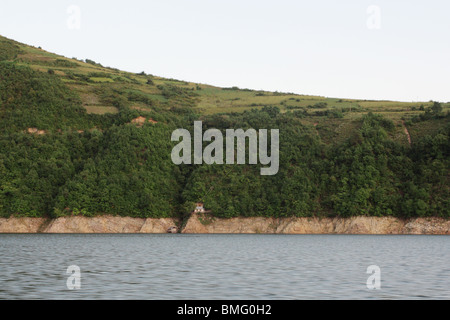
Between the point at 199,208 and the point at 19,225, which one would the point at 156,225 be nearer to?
the point at 199,208

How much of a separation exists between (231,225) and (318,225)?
1541 cm

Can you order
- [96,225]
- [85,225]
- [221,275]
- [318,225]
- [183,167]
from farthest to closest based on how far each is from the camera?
[183,167] < [318,225] < [96,225] < [85,225] < [221,275]

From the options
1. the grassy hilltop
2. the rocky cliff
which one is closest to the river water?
the rocky cliff

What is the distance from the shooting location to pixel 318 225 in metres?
100

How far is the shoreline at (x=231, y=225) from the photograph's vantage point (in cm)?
9500

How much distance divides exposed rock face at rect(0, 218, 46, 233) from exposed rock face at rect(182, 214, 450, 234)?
84.5ft

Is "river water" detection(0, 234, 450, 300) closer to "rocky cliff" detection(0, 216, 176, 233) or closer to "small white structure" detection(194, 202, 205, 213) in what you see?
"rocky cliff" detection(0, 216, 176, 233)

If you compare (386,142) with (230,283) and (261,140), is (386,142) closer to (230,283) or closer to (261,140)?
(261,140)

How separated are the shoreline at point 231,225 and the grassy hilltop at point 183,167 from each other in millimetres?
1361

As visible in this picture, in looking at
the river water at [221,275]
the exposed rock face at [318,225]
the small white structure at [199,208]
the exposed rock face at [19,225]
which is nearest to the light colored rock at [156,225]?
the exposed rock face at [318,225]

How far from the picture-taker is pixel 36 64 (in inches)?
6019

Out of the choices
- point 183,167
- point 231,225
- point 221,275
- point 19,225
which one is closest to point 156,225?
point 231,225

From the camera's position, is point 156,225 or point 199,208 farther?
point 199,208

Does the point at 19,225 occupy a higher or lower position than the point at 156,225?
higher
